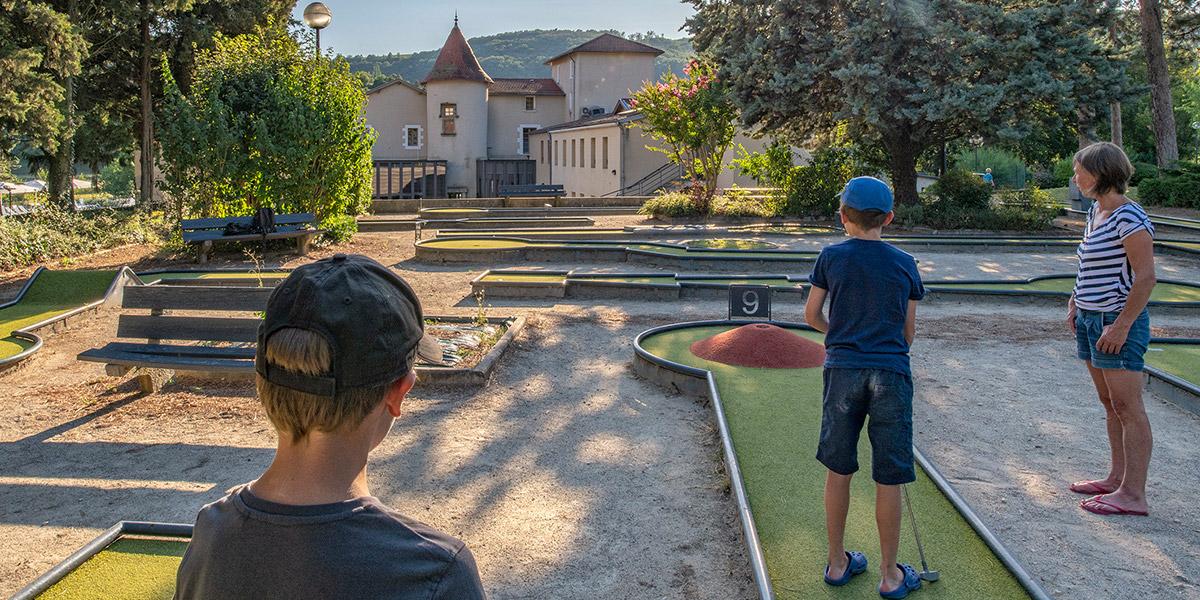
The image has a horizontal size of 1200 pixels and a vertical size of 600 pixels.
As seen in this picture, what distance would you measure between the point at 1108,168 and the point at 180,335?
688cm

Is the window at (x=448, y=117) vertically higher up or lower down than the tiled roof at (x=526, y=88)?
lower down

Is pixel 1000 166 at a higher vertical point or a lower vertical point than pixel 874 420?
higher

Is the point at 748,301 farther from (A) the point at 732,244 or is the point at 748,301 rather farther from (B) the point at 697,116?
(B) the point at 697,116

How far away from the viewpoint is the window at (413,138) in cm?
5491

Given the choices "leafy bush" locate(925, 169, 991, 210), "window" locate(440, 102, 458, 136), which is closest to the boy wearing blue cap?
"leafy bush" locate(925, 169, 991, 210)

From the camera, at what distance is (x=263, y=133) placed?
1611cm

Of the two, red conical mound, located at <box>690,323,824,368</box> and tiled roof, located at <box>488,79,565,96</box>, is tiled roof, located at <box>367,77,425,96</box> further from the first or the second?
red conical mound, located at <box>690,323,824,368</box>

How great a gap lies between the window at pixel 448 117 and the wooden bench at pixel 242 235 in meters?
35.7

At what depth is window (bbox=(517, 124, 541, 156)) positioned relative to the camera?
5691cm

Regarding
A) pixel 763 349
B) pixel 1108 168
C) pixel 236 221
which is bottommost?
pixel 763 349

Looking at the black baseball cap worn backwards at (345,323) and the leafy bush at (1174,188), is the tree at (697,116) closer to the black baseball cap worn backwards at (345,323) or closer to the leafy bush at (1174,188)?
the leafy bush at (1174,188)

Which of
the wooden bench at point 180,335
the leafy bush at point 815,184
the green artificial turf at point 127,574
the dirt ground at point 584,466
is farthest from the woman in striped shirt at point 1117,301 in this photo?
the leafy bush at point 815,184

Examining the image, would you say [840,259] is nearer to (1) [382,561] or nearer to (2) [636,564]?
(2) [636,564]

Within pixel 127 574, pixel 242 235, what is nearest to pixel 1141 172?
pixel 242 235
